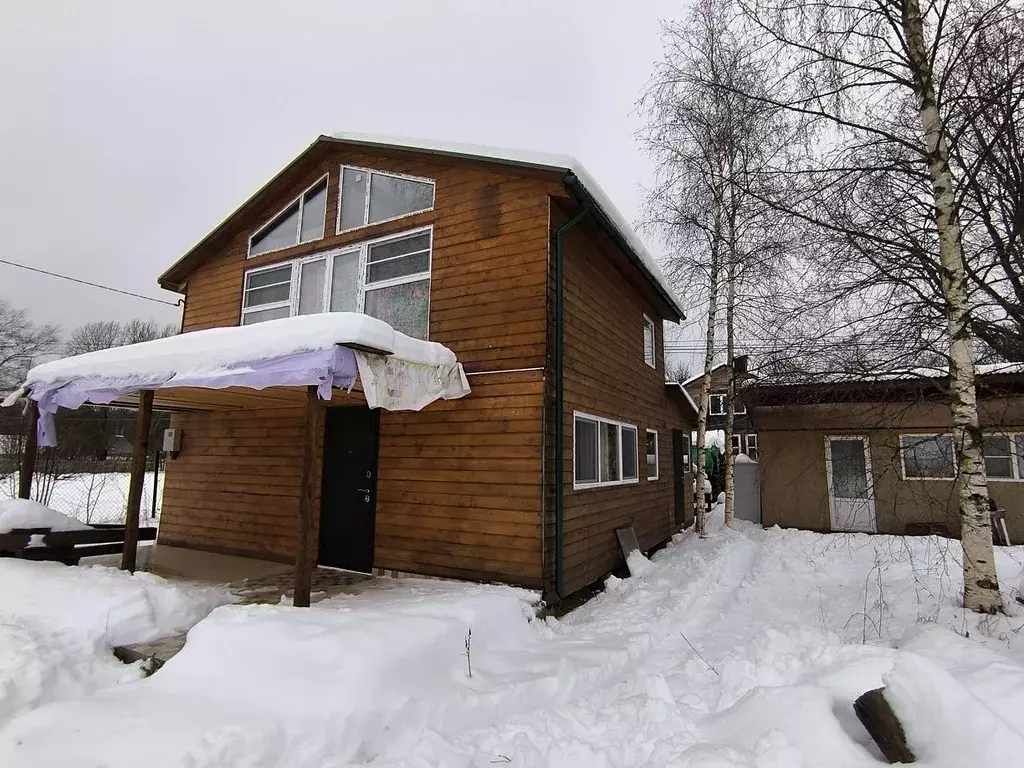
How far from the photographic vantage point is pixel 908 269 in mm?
5734

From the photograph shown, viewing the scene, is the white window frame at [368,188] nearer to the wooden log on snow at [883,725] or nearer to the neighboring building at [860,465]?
the wooden log on snow at [883,725]

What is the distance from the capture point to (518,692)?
366 centimetres

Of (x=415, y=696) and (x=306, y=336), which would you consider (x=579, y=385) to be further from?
(x=415, y=696)

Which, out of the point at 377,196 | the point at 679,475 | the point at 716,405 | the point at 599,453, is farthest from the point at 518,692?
the point at 716,405

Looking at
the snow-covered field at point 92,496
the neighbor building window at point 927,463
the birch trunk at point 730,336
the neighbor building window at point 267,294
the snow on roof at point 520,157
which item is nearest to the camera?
the snow on roof at point 520,157

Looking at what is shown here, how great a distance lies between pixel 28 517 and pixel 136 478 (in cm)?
160

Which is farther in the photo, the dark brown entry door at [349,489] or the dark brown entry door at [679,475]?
the dark brown entry door at [679,475]

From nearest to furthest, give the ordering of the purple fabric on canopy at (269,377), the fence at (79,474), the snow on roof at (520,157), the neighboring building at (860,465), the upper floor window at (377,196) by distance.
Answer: the purple fabric on canopy at (269,377) < the snow on roof at (520,157) < the upper floor window at (377,196) < the neighboring building at (860,465) < the fence at (79,474)

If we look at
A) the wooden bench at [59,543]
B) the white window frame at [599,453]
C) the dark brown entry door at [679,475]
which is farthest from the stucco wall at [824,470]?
the wooden bench at [59,543]

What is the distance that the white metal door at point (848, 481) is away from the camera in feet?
37.0

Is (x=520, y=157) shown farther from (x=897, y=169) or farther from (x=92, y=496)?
(x=92, y=496)

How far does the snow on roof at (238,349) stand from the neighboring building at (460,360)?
1.10 m

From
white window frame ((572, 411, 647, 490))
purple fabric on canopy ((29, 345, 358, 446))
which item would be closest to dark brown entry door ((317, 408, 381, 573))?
purple fabric on canopy ((29, 345, 358, 446))

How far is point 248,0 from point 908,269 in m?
15.5
